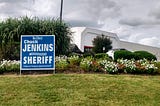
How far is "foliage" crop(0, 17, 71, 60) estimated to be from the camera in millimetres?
21562

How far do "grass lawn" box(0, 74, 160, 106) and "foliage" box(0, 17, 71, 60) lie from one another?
789cm

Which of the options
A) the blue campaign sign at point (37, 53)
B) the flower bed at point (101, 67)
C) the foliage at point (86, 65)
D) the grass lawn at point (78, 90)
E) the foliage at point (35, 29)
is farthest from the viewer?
the foliage at point (35, 29)

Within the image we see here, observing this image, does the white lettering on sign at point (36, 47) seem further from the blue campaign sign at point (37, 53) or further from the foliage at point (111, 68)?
the foliage at point (111, 68)

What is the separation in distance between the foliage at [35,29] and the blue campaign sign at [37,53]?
19.2 feet

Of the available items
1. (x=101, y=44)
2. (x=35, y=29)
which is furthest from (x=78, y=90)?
→ (x=101, y=44)

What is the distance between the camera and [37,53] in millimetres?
15023

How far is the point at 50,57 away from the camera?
591 inches

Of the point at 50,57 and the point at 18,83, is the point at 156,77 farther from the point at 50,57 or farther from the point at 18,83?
the point at 18,83

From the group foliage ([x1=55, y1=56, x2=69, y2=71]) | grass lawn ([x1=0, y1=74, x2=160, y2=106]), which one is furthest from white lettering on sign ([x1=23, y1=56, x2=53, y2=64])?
grass lawn ([x1=0, y1=74, x2=160, y2=106])

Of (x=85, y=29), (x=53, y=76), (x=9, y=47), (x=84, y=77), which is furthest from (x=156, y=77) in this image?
(x=85, y=29)

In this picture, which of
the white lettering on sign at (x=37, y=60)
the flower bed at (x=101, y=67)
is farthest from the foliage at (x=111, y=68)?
the white lettering on sign at (x=37, y=60)

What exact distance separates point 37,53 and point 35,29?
714cm

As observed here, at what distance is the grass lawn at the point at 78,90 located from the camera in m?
11.1

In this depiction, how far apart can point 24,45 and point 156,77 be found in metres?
4.89
